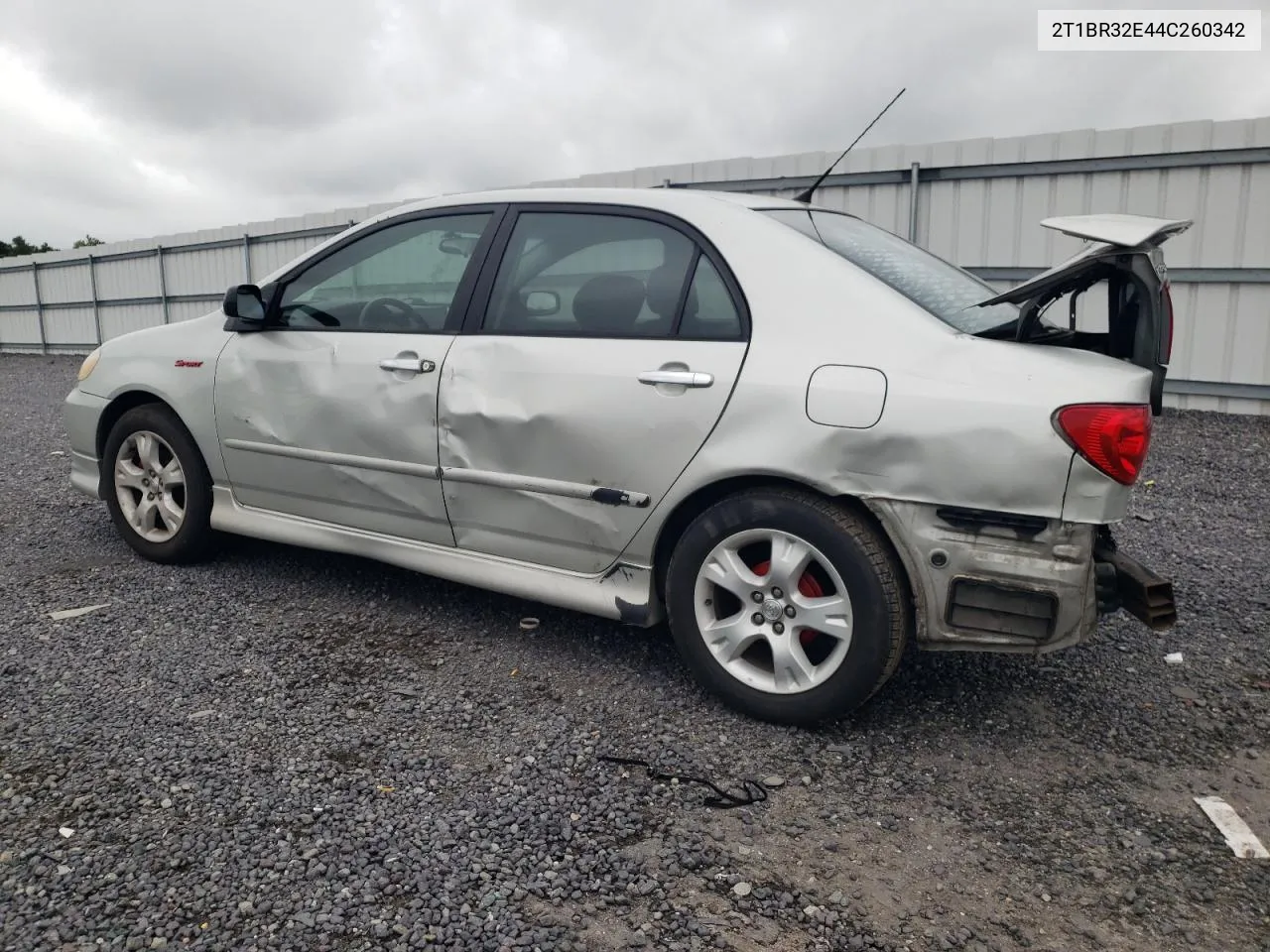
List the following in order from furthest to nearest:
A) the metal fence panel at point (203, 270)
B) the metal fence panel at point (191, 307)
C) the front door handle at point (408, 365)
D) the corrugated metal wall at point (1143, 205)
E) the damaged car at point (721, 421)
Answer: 1. the metal fence panel at point (191, 307)
2. the metal fence panel at point (203, 270)
3. the corrugated metal wall at point (1143, 205)
4. the front door handle at point (408, 365)
5. the damaged car at point (721, 421)

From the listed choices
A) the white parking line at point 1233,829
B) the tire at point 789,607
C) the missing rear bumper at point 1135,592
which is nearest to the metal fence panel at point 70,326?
the tire at point 789,607

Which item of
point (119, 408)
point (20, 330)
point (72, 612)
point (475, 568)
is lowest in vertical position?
point (72, 612)

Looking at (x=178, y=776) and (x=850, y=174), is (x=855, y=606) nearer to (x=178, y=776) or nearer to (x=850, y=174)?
(x=178, y=776)

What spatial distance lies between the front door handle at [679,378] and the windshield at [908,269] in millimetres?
599

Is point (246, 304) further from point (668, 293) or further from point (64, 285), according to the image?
point (64, 285)

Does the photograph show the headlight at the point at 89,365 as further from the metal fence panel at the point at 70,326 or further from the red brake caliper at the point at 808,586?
the metal fence panel at the point at 70,326

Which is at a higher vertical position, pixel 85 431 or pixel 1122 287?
pixel 1122 287

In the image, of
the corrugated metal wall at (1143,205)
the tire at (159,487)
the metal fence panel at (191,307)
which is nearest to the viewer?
the tire at (159,487)

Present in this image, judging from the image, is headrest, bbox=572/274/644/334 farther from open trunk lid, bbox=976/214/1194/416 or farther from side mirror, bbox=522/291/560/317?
open trunk lid, bbox=976/214/1194/416

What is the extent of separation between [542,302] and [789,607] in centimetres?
137

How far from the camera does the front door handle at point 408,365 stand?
3.56 m

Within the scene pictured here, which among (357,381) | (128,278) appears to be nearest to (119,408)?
(357,381)

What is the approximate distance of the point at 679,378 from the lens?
3064mm

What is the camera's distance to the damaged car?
2682 millimetres
